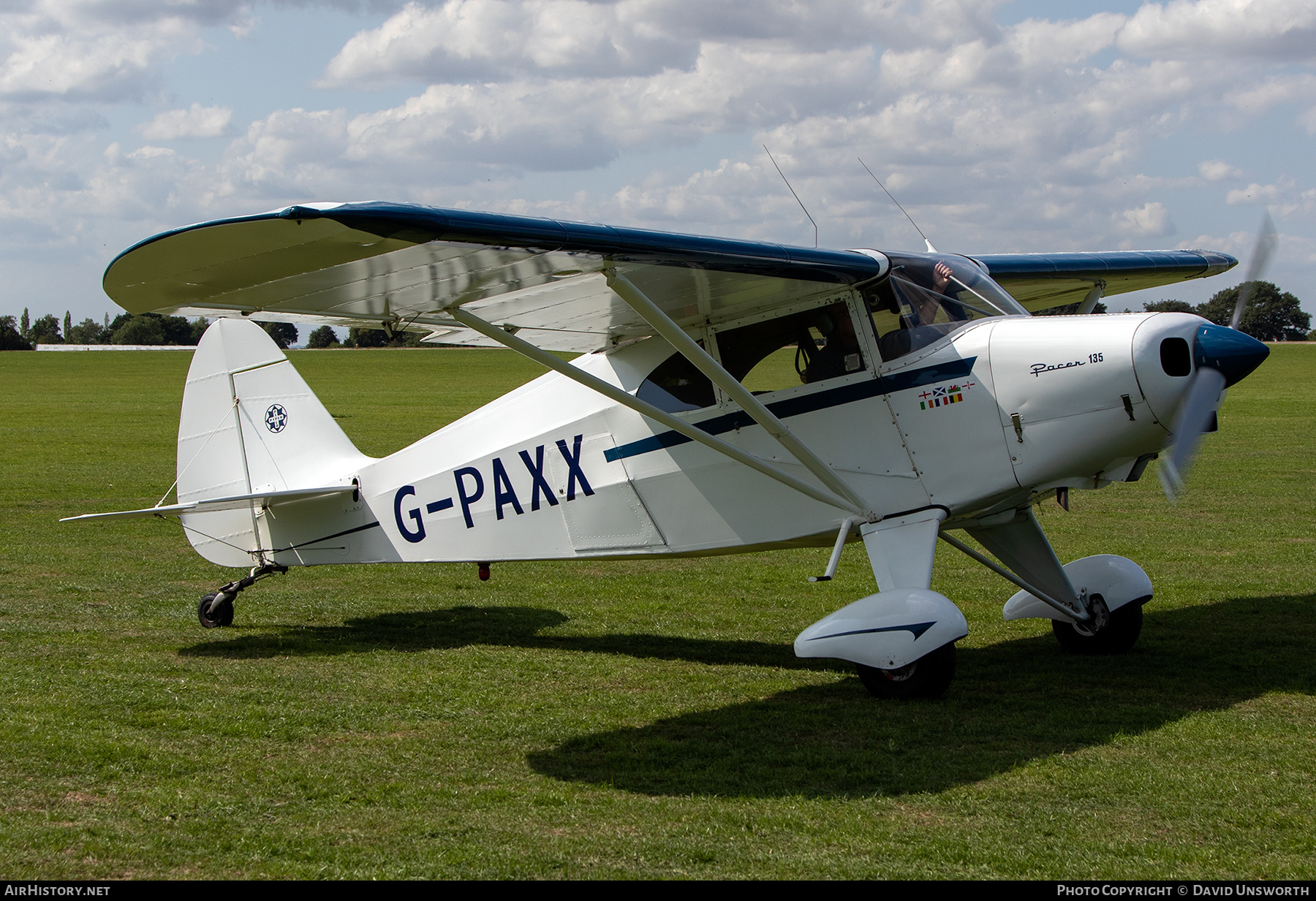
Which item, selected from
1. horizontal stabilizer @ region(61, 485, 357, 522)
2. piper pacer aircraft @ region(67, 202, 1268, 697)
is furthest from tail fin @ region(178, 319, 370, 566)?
piper pacer aircraft @ region(67, 202, 1268, 697)

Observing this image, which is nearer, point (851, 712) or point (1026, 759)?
point (1026, 759)

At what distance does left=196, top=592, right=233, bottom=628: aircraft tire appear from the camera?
867cm

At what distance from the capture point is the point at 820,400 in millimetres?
6887

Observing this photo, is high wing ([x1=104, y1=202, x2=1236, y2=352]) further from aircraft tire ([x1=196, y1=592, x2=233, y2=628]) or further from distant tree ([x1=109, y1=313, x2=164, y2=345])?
distant tree ([x1=109, y1=313, x2=164, y2=345])

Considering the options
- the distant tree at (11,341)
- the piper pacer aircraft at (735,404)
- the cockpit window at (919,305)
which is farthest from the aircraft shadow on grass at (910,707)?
the distant tree at (11,341)

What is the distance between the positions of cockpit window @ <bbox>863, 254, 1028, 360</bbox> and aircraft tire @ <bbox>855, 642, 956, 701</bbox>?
5.92 ft

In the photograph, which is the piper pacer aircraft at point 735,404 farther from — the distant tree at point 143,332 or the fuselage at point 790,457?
the distant tree at point 143,332

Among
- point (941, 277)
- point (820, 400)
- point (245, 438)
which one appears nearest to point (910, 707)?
point (820, 400)

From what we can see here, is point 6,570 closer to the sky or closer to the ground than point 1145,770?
closer to the sky

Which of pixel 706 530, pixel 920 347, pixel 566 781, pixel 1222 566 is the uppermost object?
pixel 920 347

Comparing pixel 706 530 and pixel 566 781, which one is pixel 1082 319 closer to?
pixel 706 530

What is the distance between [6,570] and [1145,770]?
1047 cm

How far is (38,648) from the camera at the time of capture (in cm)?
774
